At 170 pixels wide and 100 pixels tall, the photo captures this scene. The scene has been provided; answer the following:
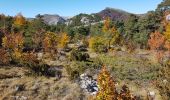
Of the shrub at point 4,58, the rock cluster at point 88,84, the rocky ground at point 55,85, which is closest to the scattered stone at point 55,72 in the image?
the rocky ground at point 55,85

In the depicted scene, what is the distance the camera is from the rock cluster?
106 ft

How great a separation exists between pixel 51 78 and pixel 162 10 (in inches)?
2268

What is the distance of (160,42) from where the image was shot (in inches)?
2269

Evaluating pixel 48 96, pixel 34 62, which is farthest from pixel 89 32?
pixel 48 96

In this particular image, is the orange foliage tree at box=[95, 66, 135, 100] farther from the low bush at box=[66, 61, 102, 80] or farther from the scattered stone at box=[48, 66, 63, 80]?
the scattered stone at box=[48, 66, 63, 80]

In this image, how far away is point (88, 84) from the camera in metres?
33.2

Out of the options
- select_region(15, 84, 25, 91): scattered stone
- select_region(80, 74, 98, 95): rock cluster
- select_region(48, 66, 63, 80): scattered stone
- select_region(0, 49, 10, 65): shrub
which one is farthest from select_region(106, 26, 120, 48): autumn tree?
select_region(15, 84, 25, 91): scattered stone

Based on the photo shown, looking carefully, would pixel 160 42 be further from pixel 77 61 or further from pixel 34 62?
pixel 34 62

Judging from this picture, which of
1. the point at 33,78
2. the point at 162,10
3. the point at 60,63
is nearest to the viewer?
the point at 33,78

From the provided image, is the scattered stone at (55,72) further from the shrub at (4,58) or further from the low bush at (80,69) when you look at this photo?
the shrub at (4,58)

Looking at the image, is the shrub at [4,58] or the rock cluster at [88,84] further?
the shrub at [4,58]

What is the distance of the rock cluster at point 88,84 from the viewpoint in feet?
106

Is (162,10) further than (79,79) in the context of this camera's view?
Yes

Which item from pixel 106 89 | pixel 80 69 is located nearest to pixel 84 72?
pixel 80 69
